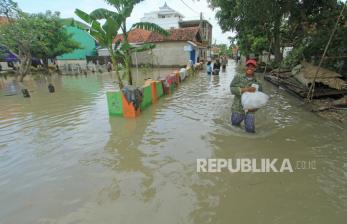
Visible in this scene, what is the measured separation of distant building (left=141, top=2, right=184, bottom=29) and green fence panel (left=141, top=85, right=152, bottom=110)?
1769 inches

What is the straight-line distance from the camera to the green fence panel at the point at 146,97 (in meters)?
9.27

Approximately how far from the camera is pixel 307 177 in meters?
4.21

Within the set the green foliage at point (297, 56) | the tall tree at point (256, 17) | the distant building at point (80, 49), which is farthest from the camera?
the distant building at point (80, 49)

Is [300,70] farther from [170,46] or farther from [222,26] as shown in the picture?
[170,46]

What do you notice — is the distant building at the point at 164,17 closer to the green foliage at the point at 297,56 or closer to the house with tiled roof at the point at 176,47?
the house with tiled roof at the point at 176,47

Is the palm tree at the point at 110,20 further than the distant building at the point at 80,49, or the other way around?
the distant building at the point at 80,49

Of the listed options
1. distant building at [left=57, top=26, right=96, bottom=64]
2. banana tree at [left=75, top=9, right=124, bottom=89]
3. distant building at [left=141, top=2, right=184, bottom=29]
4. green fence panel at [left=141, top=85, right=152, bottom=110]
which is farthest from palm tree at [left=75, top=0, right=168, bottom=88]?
distant building at [left=141, top=2, right=184, bottom=29]

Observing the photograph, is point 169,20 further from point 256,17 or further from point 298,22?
point 256,17

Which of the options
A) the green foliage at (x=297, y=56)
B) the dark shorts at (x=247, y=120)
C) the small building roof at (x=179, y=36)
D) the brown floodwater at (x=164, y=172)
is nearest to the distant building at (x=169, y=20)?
the small building roof at (x=179, y=36)

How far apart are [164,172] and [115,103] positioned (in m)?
4.35

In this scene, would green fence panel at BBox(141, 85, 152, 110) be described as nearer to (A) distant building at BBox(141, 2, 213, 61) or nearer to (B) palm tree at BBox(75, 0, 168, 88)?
(B) palm tree at BBox(75, 0, 168, 88)

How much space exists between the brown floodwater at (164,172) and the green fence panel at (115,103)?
0.40m

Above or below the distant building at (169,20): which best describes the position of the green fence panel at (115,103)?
below

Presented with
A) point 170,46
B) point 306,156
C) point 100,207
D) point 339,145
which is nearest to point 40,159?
point 100,207
